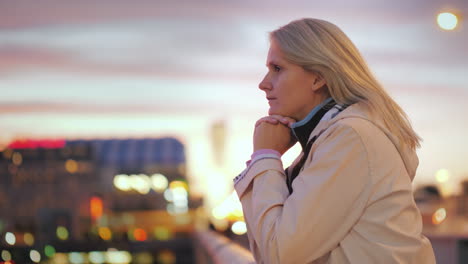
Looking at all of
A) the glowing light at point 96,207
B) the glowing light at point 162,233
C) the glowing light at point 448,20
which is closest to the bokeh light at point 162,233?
the glowing light at point 162,233

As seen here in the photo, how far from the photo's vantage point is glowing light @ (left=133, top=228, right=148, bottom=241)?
11412cm

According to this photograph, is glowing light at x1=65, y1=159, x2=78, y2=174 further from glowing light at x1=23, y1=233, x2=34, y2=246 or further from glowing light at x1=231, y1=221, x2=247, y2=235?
glowing light at x1=231, y1=221, x2=247, y2=235

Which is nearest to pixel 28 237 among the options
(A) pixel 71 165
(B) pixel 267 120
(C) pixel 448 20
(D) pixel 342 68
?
(A) pixel 71 165

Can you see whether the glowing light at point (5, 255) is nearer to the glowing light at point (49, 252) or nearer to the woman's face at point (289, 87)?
the woman's face at point (289, 87)

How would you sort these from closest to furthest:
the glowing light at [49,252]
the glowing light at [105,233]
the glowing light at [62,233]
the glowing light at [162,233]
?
1. the glowing light at [49,252]
2. the glowing light at [62,233]
3. the glowing light at [105,233]
4. the glowing light at [162,233]

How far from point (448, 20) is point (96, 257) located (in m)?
94.4

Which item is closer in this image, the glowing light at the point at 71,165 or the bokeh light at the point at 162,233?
the bokeh light at the point at 162,233

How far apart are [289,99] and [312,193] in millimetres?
614

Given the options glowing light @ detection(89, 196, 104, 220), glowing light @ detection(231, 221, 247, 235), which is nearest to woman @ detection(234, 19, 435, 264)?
glowing light @ detection(231, 221, 247, 235)

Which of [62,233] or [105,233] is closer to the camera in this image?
[62,233]

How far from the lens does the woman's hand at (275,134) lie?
378 centimetres

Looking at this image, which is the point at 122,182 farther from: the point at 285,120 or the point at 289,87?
the point at 289,87

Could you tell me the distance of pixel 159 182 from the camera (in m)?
140

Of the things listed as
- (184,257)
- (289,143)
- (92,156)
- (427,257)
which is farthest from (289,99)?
(92,156)
